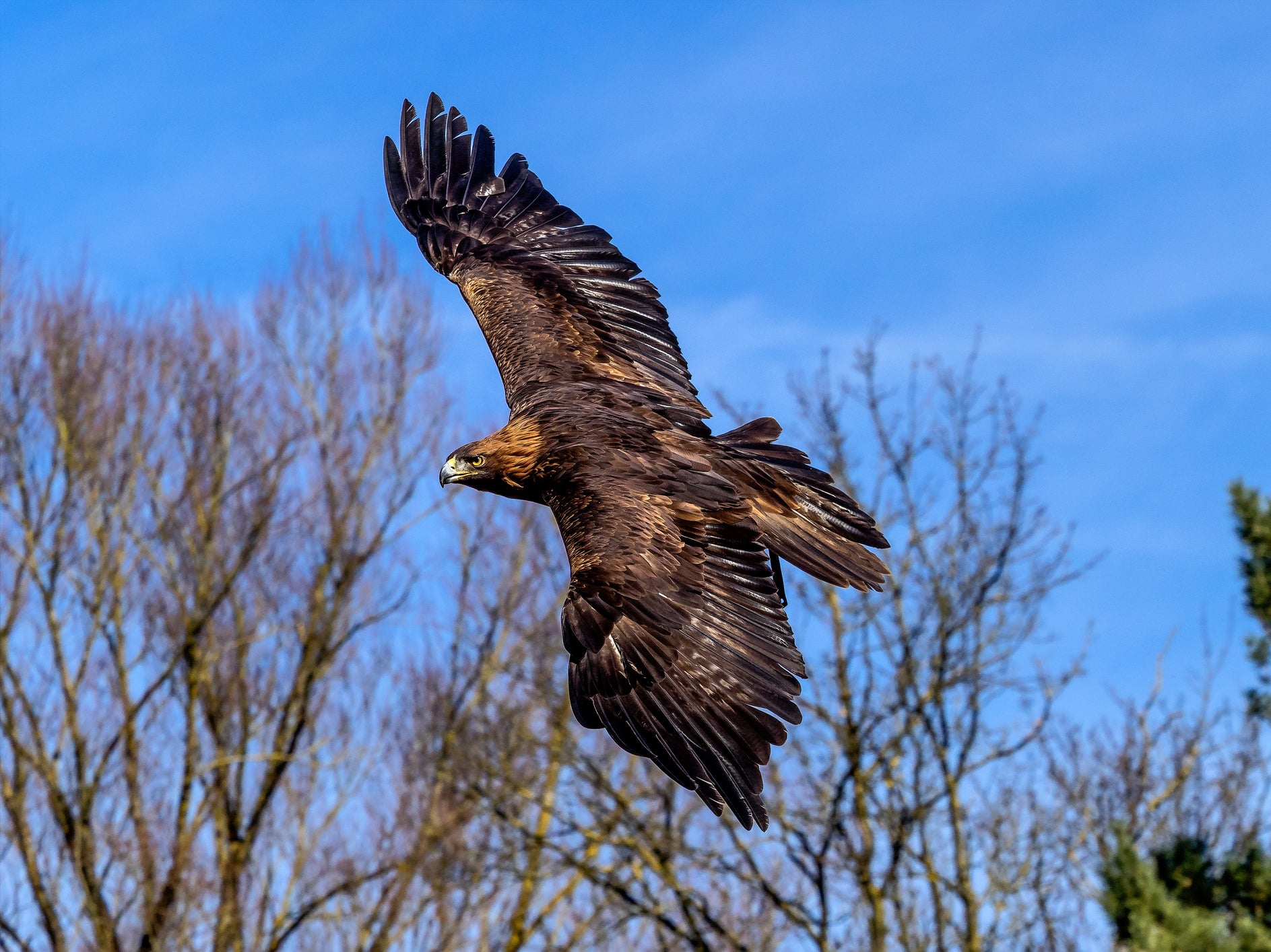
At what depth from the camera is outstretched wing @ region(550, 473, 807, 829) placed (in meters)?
4.73

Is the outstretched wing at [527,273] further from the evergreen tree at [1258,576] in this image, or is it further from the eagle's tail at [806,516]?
the evergreen tree at [1258,576]

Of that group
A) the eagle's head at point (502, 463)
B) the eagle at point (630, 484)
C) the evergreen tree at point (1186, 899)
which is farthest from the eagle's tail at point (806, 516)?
the evergreen tree at point (1186, 899)

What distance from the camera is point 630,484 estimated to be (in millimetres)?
5734

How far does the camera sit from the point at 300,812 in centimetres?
Answer: 1786

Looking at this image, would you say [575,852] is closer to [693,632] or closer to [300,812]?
[300,812]

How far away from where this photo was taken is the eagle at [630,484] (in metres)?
4.93

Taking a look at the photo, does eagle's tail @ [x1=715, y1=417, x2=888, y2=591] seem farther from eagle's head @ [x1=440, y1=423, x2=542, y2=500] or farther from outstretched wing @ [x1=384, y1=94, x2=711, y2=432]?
eagle's head @ [x1=440, y1=423, x2=542, y2=500]

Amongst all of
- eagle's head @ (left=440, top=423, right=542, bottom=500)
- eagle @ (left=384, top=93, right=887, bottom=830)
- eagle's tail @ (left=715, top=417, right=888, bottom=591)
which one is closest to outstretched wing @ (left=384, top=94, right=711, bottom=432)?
eagle @ (left=384, top=93, right=887, bottom=830)

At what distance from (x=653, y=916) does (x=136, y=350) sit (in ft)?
32.1

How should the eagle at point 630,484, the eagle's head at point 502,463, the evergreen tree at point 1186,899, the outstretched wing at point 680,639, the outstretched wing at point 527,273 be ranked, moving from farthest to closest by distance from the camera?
the evergreen tree at point 1186,899
the outstretched wing at point 527,273
the eagle's head at point 502,463
the eagle at point 630,484
the outstretched wing at point 680,639

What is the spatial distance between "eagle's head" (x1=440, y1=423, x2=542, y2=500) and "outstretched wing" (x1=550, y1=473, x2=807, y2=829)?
458 millimetres

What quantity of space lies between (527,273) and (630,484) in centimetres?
244

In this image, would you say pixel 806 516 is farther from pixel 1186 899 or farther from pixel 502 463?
pixel 1186 899

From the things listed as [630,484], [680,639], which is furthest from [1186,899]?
[680,639]
